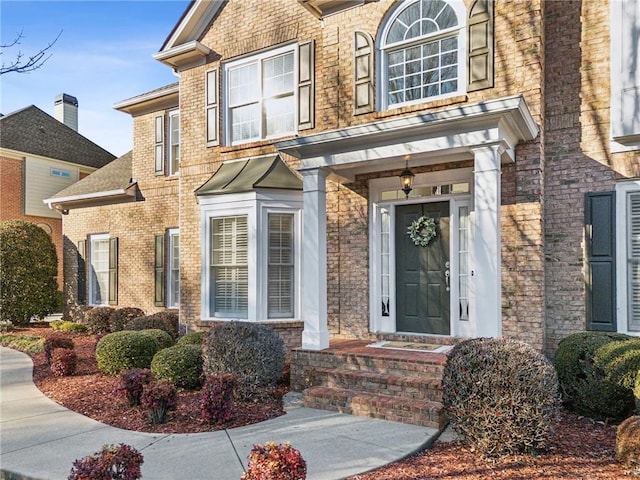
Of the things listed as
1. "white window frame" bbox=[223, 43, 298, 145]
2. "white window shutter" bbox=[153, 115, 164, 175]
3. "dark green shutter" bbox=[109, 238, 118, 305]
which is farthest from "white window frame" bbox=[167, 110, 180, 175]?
"white window frame" bbox=[223, 43, 298, 145]

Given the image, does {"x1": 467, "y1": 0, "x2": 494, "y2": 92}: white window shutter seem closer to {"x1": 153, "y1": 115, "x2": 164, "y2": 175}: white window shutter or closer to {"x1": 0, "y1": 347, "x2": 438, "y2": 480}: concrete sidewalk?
{"x1": 0, "y1": 347, "x2": 438, "y2": 480}: concrete sidewalk

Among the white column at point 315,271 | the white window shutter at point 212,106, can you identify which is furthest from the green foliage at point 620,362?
the white window shutter at point 212,106

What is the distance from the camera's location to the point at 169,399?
17.5ft

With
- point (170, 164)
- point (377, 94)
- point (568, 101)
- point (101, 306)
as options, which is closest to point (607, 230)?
point (568, 101)

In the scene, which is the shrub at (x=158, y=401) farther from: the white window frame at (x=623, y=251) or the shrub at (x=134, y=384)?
the white window frame at (x=623, y=251)

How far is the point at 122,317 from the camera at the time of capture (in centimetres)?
1171

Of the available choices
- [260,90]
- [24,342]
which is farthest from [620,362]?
[24,342]

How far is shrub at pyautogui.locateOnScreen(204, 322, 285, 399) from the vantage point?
614 cm

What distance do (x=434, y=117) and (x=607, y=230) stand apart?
283cm

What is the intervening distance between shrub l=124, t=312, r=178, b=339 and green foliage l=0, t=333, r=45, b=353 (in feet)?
5.90

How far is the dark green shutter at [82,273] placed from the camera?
13562mm

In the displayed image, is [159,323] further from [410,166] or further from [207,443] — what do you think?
[410,166]

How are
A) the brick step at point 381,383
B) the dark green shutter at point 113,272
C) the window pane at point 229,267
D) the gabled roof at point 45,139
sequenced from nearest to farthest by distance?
1. the brick step at point 381,383
2. the window pane at point 229,267
3. the dark green shutter at point 113,272
4. the gabled roof at point 45,139

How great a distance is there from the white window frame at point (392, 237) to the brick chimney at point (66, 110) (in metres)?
19.1
